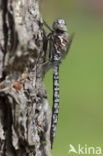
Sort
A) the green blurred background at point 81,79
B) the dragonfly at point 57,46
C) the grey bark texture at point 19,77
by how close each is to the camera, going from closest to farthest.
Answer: the grey bark texture at point 19,77
the dragonfly at point 57,46
the green blurred background at point 81,79

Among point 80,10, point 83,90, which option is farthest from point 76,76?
point 80,10

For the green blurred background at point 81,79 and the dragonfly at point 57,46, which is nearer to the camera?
the dragonfly at point 57,46

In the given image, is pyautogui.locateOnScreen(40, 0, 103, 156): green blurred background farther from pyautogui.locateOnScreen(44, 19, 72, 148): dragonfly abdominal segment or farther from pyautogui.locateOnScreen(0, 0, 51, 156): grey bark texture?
pyautogui.locateOnScreen(0, 0, 51, 156): grey bark texture

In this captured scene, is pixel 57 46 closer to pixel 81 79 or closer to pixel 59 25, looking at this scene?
pixel 59 25

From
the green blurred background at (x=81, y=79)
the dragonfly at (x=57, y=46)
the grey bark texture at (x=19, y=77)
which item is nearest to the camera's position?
the grey bark texture at (x=19, y=77)

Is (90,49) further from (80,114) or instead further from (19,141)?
(19,141)

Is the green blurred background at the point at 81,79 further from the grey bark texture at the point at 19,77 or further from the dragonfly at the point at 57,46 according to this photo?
the grey bark texture at the point at 19,77

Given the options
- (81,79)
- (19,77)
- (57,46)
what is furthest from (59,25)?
(81,79)

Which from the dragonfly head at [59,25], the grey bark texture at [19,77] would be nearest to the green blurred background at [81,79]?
the dragonfly head at [59,25]
